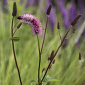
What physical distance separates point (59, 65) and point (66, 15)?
Result: 86 cm

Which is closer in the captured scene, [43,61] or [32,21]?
[32,21]

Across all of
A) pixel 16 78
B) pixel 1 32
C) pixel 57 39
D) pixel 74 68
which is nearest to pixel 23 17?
pixel 16 78

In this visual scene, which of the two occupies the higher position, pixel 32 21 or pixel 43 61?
pixel 32 21

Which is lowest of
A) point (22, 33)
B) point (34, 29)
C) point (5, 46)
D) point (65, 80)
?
point (65, 80)

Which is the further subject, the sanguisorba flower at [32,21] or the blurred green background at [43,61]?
the blurred green background at [43,61]

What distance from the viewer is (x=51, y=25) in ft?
6.74

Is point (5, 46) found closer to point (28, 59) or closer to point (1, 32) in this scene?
point (1, 32)

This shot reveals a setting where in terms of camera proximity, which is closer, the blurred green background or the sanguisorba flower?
the sanguisorba flower

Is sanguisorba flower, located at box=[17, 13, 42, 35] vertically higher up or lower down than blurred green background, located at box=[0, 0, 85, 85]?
higher up

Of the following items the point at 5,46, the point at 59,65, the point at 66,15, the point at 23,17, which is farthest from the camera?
the point at 66,15

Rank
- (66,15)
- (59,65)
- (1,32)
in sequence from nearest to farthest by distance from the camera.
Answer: (59,65), (1,32), (66,15)

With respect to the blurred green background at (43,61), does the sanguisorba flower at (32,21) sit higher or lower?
higher

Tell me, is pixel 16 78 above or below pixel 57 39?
below

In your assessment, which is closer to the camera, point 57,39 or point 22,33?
point 57,39
